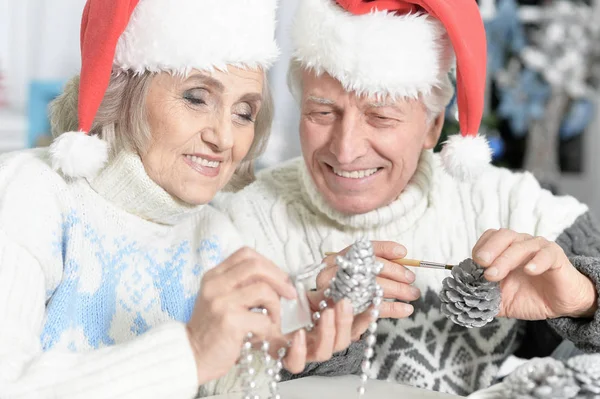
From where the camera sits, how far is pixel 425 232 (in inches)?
64.1

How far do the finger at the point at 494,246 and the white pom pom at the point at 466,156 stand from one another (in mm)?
305

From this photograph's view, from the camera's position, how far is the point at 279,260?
1595mm

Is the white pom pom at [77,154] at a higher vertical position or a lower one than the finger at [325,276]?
higher

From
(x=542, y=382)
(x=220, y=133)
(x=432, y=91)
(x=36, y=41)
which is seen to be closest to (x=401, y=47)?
(x=432, y=91)

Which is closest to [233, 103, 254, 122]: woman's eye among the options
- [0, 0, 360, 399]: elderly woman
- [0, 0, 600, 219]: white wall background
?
[0, 0, 360, 399]: elderly woman

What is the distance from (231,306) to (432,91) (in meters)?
0.77

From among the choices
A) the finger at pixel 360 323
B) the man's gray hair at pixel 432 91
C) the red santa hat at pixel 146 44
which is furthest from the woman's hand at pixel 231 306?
the man's gray hair at pixel 432 91

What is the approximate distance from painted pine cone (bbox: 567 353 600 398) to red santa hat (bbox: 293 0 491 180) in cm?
63

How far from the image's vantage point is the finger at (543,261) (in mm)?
1192

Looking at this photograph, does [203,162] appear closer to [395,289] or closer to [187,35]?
[187,35]

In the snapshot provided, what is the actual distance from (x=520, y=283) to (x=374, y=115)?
42 centimetres

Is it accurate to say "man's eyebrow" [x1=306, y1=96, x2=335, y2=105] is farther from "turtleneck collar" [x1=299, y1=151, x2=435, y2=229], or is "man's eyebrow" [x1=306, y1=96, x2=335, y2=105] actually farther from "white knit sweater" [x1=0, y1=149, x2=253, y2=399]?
"white knit sweater" [x1=0, y1=149, x2=253, y2=399]

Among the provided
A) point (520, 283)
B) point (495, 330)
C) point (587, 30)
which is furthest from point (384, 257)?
point (587, 30)

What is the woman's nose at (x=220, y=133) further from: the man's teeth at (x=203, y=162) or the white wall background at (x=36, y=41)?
the white wall background at (x=36, y=41)
